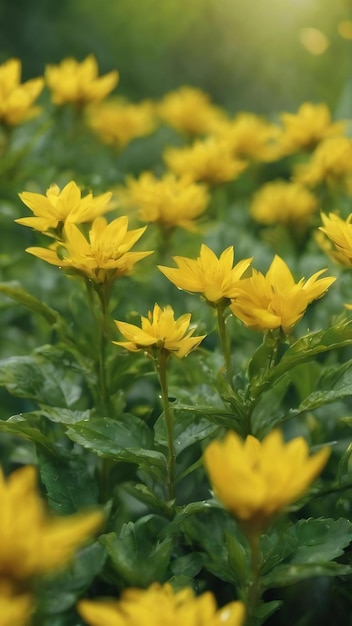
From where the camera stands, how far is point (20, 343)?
141cm

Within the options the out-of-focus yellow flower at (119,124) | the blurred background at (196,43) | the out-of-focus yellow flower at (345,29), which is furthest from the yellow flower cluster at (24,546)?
the blurred background at (196,43)

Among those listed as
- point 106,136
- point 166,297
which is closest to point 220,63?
point 106,136

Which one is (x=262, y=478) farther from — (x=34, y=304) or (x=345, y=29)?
(x=345, y=29)

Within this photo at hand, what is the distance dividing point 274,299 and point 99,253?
0.66 ft

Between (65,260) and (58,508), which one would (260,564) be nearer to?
(58,508)

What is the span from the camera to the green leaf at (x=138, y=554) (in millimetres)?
839

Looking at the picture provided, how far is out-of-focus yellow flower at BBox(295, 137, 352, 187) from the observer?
157 centimetres

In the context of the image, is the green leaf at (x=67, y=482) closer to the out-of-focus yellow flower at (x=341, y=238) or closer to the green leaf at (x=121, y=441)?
the green leaf at (x=121, y=441)

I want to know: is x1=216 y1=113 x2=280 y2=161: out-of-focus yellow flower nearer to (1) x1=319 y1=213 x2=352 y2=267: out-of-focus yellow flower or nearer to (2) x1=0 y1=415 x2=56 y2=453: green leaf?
(1) x1=319 y1=213 x2=352 y2=267: out-of-focus yellow flower

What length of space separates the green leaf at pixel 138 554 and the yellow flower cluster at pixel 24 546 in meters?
0.23

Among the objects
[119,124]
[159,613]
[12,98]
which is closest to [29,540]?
[159,613]

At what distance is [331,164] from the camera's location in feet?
5.16

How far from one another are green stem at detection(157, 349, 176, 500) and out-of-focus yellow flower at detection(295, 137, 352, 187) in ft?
2.60

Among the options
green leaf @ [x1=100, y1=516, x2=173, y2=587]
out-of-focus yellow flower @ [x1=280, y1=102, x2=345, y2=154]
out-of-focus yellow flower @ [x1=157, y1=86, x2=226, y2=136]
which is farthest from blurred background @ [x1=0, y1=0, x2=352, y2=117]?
green leaf @ [x1=100, y1=516, x2=173, y2=587]
